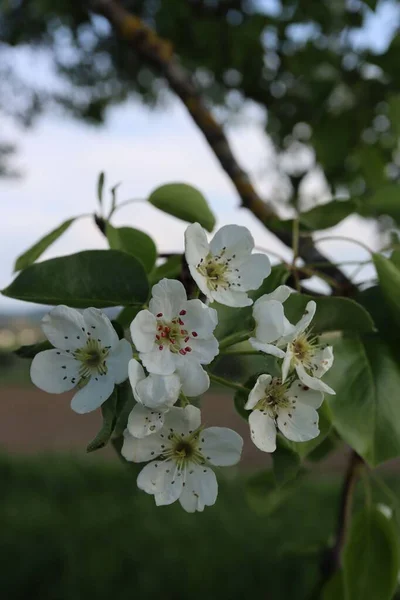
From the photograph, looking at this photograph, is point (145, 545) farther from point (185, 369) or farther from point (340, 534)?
point (185, 369)

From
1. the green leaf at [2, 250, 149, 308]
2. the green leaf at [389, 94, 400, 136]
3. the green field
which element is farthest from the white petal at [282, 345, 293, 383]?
the green field

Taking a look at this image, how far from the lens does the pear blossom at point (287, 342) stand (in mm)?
406

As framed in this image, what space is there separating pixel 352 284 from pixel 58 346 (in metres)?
0.29

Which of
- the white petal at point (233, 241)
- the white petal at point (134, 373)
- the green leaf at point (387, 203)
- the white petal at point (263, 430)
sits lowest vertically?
the white petal at point (263, 430)

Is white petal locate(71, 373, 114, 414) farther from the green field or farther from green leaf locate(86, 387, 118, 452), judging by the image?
the green field

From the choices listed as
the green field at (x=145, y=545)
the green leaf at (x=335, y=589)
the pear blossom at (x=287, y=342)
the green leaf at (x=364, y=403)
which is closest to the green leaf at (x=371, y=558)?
the green leaf at (x=335, y=589)

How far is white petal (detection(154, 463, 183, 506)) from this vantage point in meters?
0.43

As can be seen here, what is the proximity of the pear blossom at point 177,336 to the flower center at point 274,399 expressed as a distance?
5 cm

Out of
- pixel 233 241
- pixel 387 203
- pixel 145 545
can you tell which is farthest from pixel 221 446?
pixel 145 545

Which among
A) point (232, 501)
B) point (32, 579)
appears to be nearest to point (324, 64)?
point (32, 579)

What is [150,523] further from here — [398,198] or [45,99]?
[398,198]

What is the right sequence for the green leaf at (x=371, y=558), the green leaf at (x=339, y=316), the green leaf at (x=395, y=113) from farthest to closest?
the green leaf at (x=395, y=113)
the green leaf at (x=371, y=558)
the green leaf at (x=339, y=316)

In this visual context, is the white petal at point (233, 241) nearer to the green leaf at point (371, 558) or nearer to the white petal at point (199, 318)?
the white petal at point (199, 318)

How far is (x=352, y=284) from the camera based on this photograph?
0.62 m
